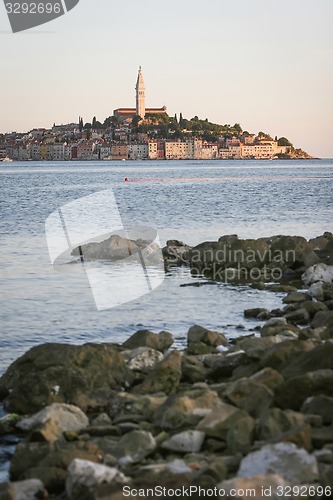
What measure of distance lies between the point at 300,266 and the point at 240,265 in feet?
4.19

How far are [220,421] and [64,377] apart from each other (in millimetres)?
2290

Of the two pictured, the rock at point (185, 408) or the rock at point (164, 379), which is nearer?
the rock at point (185, 408)

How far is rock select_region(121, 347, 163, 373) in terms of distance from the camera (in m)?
9.78

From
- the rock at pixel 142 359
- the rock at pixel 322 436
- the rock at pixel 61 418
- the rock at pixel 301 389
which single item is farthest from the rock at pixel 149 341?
the rock at pixel 322 436

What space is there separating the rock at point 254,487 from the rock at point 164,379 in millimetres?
2887

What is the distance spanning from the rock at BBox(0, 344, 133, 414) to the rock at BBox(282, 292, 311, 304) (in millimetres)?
5447

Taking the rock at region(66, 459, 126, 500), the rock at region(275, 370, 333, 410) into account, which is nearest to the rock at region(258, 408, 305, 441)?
the rock at region(275, 370, 333, 410)

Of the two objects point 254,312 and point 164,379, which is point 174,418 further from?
point 254,312

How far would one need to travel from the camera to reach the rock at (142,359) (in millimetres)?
9781

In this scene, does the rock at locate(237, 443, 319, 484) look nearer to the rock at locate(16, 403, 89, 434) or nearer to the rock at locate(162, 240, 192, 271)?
the rock at locate(16, 403, 89, 434)

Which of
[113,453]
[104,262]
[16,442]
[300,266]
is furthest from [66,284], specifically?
[113,453]

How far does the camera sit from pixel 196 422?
7.62 meters

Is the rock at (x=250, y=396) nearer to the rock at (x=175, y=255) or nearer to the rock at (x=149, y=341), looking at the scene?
the rock at (x=149, y=341)

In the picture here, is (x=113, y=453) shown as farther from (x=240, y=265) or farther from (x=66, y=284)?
(x=240, y=265)
